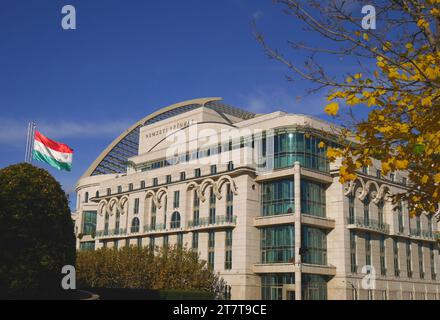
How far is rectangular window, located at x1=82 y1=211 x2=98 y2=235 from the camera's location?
80.8m

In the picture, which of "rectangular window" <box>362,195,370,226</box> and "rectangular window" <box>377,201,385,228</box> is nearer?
Result: "rectangular window" <box>362,195,370,226</box>

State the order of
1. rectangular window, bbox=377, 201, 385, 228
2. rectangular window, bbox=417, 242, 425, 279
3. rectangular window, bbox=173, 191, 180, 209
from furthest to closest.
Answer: rectangular window, bbox=173, 191, 180, 209 < rectangular window, bbox=417, 242, 425, 279 < rectangular window, bbox=377, 201, 385, 228

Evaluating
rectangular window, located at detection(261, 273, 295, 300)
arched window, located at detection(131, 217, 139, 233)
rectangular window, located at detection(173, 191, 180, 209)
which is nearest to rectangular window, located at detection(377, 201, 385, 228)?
rectangular window, located at detection(261, 273, 295, 300)

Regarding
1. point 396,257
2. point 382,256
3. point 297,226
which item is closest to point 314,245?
point 297,226

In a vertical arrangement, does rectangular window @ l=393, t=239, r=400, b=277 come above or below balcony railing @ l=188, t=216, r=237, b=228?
below

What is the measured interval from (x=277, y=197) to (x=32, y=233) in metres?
31.7

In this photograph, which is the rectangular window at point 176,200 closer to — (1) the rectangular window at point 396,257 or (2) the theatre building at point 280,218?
(2) the theatre building at point 280,218

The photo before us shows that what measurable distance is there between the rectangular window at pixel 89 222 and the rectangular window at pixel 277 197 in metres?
35.0

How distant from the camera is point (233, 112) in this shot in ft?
280

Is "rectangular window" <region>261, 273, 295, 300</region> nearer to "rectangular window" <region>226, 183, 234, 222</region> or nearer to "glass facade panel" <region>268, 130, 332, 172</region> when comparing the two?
"rectangular window" <region>226, 183, 234, 222</region>

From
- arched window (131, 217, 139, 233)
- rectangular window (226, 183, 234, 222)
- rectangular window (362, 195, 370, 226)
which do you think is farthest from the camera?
arched window (131, 217, 139, 233)

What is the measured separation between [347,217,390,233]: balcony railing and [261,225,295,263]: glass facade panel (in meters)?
7.30
